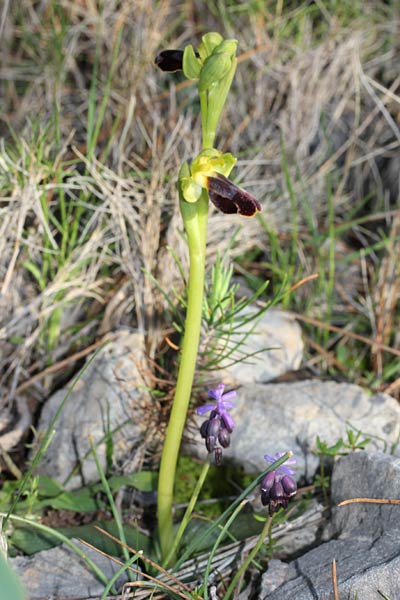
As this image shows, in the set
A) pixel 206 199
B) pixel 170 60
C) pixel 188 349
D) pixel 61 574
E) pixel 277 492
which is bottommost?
pixel 61 574

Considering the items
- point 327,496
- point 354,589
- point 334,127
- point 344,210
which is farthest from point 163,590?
point 334,127

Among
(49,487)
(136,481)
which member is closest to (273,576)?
(136,481)

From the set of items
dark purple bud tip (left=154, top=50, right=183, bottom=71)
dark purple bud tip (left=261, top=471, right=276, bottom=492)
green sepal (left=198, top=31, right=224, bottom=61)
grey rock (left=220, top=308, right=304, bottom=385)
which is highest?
green sepal (left=198, top=31, right=224, bottom=61)

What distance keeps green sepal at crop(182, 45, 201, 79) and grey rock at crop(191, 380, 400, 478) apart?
2.78 feet

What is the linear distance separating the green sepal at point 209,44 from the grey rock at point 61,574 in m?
0.99

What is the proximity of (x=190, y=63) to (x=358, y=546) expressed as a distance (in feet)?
2.99

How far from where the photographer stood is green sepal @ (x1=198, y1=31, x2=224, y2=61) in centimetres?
137

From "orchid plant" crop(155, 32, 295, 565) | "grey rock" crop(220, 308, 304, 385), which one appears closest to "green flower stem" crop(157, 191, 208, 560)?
"orchid plant" crop(155, 32, 295, 565)

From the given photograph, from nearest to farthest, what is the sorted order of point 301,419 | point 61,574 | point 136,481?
1. point 61,574
2. point 136,481
3. point 301,419

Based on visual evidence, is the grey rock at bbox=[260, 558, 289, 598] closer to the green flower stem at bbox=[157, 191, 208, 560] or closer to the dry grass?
the green flower stem at bbox=[157, 191, 208, 560]

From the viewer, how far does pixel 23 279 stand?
2232mm

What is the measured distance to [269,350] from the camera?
2027 mm

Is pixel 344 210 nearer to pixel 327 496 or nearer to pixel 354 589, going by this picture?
pixel 327 496

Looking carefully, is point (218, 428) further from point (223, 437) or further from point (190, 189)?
point (190, 189)
